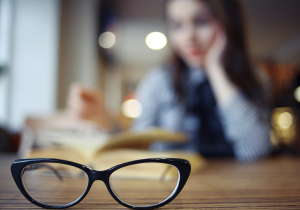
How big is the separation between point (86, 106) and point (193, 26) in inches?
17.0

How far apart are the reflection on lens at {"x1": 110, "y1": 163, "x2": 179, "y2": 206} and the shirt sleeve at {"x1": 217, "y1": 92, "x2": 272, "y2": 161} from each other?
1.33 ft

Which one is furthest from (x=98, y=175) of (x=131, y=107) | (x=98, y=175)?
(x=131, y=107)

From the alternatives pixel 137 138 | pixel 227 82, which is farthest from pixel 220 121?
pixel 137 138

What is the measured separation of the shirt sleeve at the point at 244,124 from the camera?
61cm

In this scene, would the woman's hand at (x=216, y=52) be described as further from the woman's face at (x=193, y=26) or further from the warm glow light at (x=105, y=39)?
the warm glow light at (x=105, y=39)

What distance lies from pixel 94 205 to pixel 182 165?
0.08 m

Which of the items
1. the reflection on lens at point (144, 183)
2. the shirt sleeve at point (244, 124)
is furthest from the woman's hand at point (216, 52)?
the reflection on lens at point (144, 183)

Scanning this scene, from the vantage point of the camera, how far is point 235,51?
0.74m

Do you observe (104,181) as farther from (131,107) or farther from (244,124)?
(131,107)

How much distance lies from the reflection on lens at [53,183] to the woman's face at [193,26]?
57 centimetres

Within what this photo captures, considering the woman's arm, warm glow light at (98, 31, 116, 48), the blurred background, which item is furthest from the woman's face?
warm glow light at (98, 31, 116, 48)

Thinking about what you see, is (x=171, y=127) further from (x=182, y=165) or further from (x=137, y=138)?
(x=182, y=165)

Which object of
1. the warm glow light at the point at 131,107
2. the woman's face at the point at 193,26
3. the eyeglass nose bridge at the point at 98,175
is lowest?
the warm glow light at the point at 131,107

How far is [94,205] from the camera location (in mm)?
175
